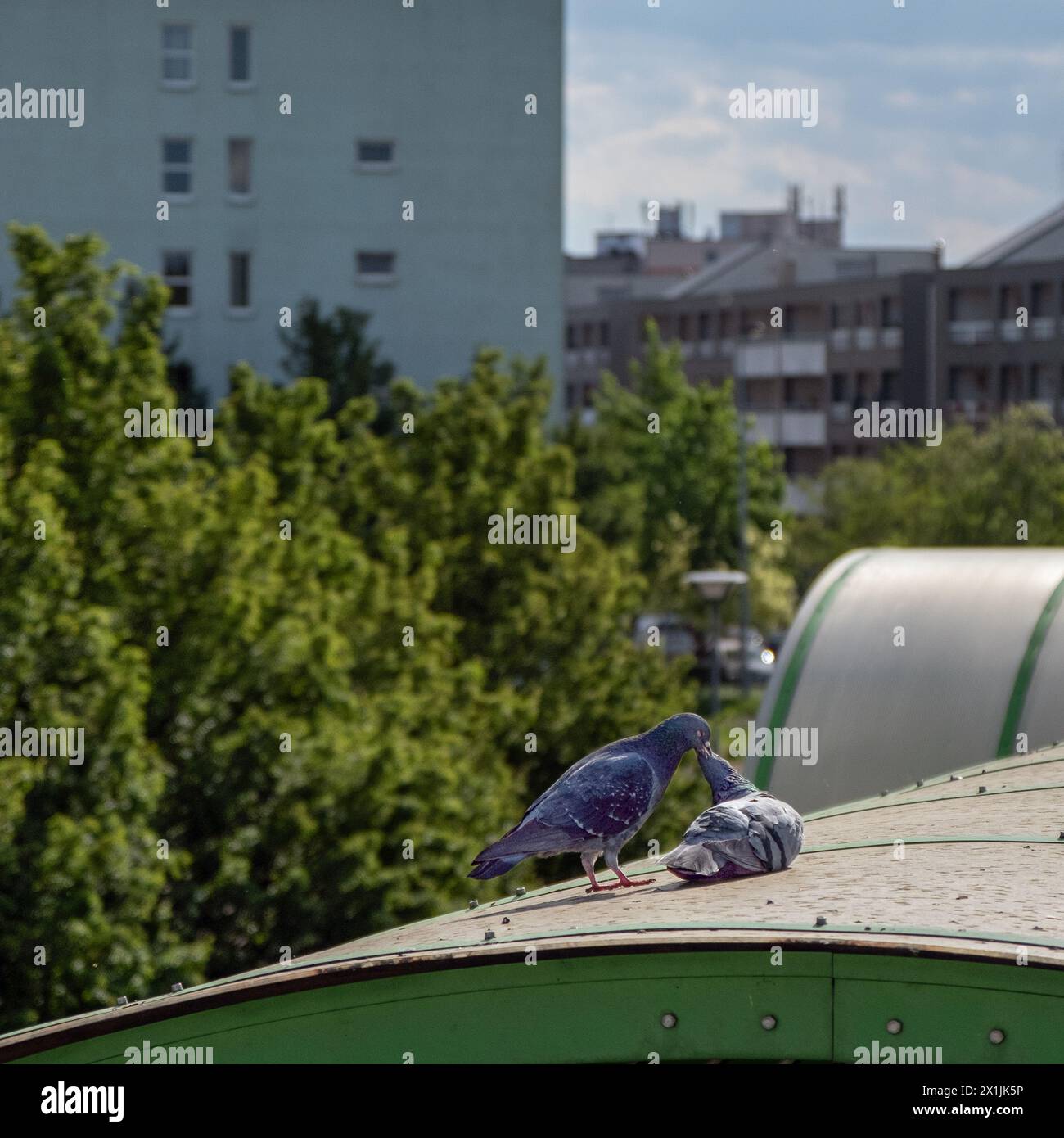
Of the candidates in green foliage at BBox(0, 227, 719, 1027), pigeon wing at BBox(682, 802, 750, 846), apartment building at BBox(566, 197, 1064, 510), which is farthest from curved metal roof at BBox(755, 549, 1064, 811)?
apartment building at BBox(566, 197, 1064, 510)

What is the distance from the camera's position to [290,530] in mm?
24328

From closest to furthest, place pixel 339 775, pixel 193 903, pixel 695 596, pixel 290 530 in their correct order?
1. pixel 193 903
2. pixel 339 775
3. pixel 290 530
4. pixel 695 596

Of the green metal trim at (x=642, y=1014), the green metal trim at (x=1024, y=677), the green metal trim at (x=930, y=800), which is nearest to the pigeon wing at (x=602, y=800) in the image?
the green metal trim at (x=642, y=1014)

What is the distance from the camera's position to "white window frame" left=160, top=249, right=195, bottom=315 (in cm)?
4700

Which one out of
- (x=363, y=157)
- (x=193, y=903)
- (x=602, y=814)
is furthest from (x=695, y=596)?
(x=602, y=814)

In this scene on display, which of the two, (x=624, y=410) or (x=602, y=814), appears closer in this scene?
(x=602, y=814)

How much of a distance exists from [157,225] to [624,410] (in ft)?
58.3

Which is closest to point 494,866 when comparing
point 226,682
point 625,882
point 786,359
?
point 625,882

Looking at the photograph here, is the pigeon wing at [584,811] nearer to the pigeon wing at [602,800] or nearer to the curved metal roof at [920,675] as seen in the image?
the pigeon wing at [602,800]

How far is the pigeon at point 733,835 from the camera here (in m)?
7.78

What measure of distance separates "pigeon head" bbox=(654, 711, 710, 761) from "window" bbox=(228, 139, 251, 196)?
1629 inches

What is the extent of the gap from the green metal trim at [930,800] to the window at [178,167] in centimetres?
3888

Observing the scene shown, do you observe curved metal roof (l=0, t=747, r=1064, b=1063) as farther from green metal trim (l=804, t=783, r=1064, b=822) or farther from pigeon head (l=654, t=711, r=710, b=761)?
green metal trim (l=804, t=783, r=1064, b=822)
